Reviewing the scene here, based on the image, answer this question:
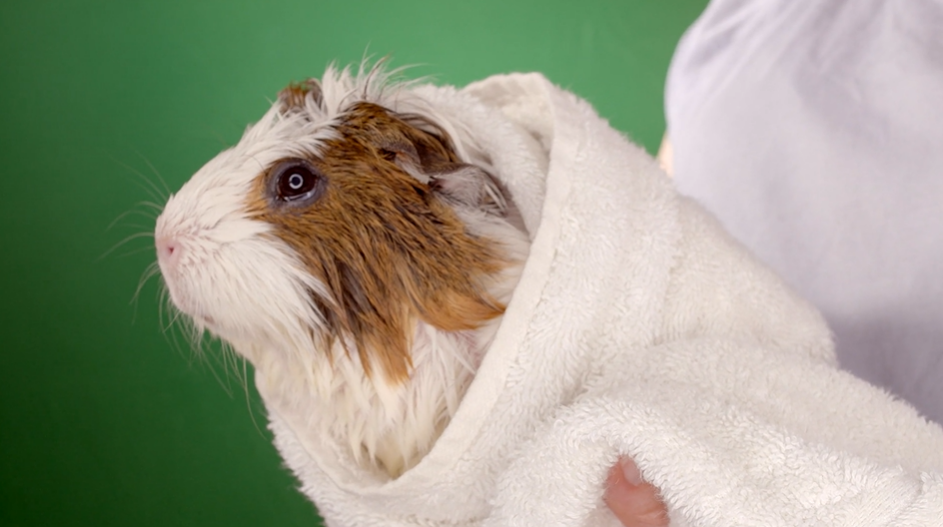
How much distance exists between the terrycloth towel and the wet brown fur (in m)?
0.05

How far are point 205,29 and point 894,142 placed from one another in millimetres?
751

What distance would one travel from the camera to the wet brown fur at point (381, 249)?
0.53 meters

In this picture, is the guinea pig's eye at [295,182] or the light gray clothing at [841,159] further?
the light gray clothing at [841,159]

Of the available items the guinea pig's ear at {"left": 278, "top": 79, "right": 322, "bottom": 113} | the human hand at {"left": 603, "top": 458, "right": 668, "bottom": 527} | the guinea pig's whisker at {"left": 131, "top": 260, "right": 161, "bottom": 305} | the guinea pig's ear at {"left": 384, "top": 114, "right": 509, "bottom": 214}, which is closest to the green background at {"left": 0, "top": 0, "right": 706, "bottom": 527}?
the guinea pig's whisker at {"left": 131, "top": 260, "right": 161, "bottom": 305}

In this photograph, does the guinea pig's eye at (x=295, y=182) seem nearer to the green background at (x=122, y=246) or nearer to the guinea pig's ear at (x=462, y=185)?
the guinea pig's ear at (x=462, y=185)

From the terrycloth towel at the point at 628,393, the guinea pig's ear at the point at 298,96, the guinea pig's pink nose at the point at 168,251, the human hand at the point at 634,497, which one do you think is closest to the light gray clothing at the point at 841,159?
the terrycloth towel at the point at 628,393

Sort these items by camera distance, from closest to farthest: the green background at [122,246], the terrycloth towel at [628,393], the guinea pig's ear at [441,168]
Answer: the terrycloth towel at [628,393] < the guinea pig's ear at [441,168] < the green background at [122,246]

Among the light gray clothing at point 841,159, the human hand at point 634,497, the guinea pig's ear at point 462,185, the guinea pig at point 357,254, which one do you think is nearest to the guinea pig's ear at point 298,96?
the guinea pig at point 357,254

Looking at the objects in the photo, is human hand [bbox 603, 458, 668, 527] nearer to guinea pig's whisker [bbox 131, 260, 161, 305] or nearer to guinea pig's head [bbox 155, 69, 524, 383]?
guinea pig's head [bbox 155, 69, 524, 383]

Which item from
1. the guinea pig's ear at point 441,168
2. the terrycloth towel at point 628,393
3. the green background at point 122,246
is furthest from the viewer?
the green background at point 122,246

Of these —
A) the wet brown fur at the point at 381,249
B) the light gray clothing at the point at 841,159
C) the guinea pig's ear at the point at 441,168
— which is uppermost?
the light gray clothing at the point at 841,159

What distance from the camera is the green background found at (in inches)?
26.0

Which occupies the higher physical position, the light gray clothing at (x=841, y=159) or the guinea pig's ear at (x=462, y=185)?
the light gray clothing at (x=841, y=159)

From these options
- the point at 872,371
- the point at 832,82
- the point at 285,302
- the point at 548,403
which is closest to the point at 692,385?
the point at 548,403
